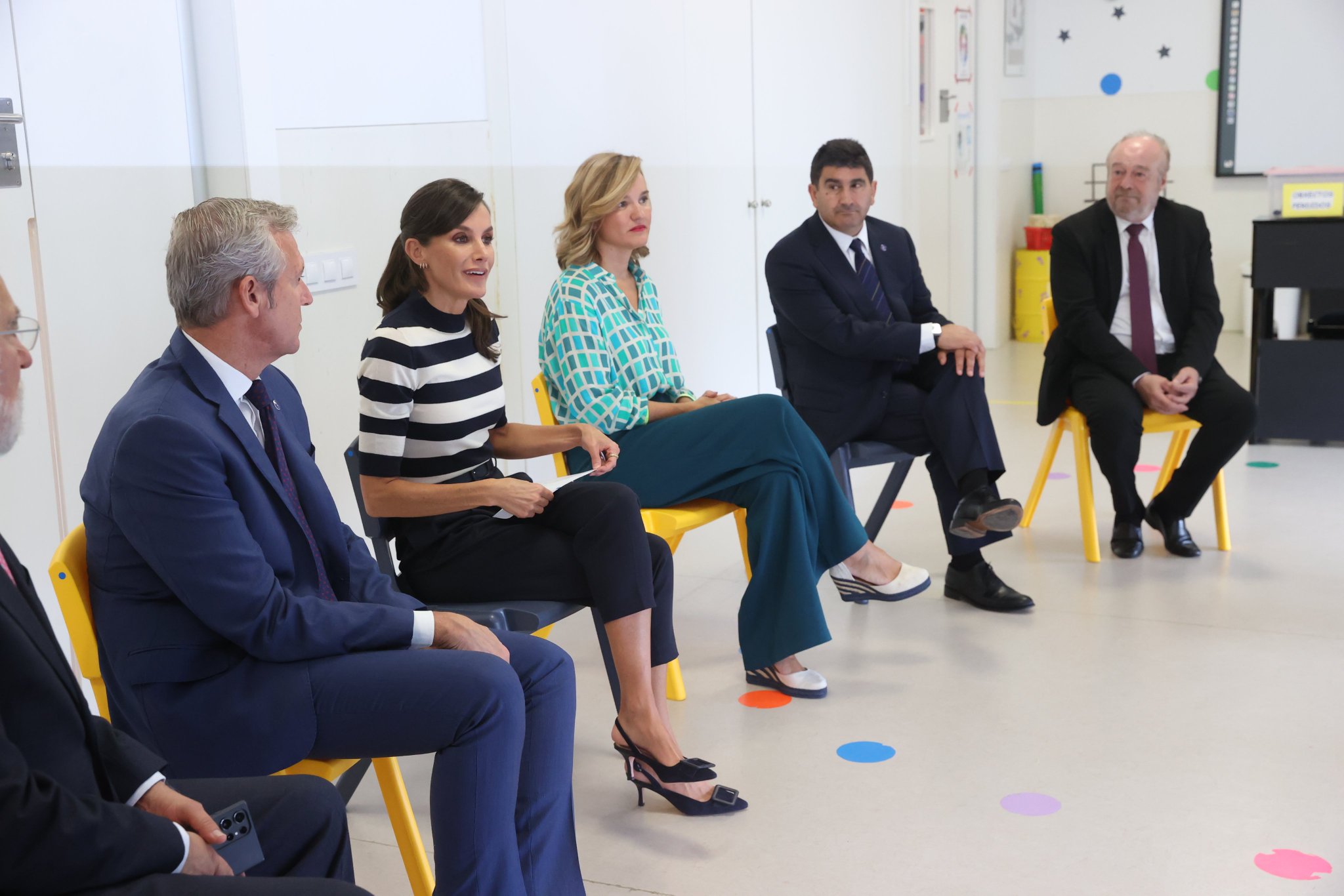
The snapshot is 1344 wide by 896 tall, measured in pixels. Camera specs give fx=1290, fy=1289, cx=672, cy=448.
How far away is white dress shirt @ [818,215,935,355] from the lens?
3418 mm

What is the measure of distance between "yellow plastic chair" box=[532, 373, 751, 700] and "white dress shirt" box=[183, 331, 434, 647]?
992mm

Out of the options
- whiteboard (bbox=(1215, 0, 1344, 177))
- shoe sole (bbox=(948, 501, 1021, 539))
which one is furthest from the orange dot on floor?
whiteboard (bbox=(1215, 0, 1344, 177))

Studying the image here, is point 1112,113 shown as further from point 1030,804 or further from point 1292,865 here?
point 1292,865

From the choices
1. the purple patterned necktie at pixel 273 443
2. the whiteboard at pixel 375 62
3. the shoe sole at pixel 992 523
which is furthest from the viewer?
the shoe sole at pixel 992 523

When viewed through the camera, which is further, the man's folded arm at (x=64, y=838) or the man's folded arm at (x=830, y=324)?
the man's folded arm at (x=830, y=324)

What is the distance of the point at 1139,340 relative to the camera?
13.1 feet

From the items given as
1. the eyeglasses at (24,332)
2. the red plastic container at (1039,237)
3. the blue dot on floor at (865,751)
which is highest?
the eyeglasses at (24,332)

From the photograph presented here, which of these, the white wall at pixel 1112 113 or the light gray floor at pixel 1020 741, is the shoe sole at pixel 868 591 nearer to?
the light gray floor at pixel 1020 741

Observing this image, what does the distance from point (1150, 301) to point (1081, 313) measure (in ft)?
0.79

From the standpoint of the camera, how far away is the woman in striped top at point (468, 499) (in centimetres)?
229

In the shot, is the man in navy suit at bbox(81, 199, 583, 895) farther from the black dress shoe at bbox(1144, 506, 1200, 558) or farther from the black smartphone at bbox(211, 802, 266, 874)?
the black dress shoe at bbox(1144, 506, 1200, 558)

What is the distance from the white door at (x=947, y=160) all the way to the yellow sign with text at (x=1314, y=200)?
2199 millimetres

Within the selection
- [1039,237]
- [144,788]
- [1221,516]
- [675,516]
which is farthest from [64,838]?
[1039,237]

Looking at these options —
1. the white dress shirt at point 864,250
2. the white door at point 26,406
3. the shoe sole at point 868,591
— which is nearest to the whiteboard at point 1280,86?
the white dress shirt at point 864,250
